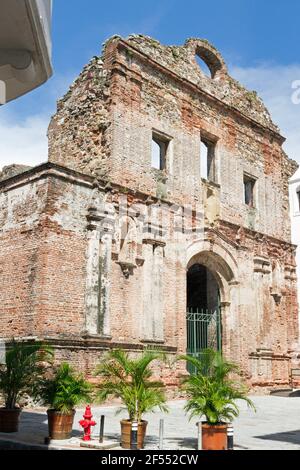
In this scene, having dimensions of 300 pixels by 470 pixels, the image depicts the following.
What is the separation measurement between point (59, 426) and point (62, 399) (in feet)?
1.37

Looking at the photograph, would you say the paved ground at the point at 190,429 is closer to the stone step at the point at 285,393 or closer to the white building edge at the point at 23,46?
the stone step at the point at 285,393

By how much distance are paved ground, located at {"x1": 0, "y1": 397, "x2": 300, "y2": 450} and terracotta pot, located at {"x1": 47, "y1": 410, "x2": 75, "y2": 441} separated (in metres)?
0.16

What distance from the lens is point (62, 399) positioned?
814 centimetres

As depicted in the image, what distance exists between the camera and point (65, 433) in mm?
7895

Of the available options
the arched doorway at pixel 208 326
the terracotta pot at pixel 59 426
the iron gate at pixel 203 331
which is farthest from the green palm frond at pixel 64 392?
the iron gate at pixel 203 331

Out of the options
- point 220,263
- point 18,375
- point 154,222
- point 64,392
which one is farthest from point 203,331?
point 64,392

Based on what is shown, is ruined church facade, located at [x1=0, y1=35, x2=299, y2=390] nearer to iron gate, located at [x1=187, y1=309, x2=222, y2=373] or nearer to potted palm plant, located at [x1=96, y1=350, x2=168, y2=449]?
iron gate, located at [x1=187, y1=309, x2=222, y2=373]

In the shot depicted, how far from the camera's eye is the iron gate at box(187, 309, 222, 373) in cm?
1673

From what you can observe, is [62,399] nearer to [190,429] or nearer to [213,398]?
[213,398]

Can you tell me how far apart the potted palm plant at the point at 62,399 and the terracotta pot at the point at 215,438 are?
1.99 m

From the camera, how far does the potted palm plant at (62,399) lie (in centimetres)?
788

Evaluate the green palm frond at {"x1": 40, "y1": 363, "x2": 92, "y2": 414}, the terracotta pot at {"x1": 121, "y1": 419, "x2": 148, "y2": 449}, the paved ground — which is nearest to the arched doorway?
the paved ground
